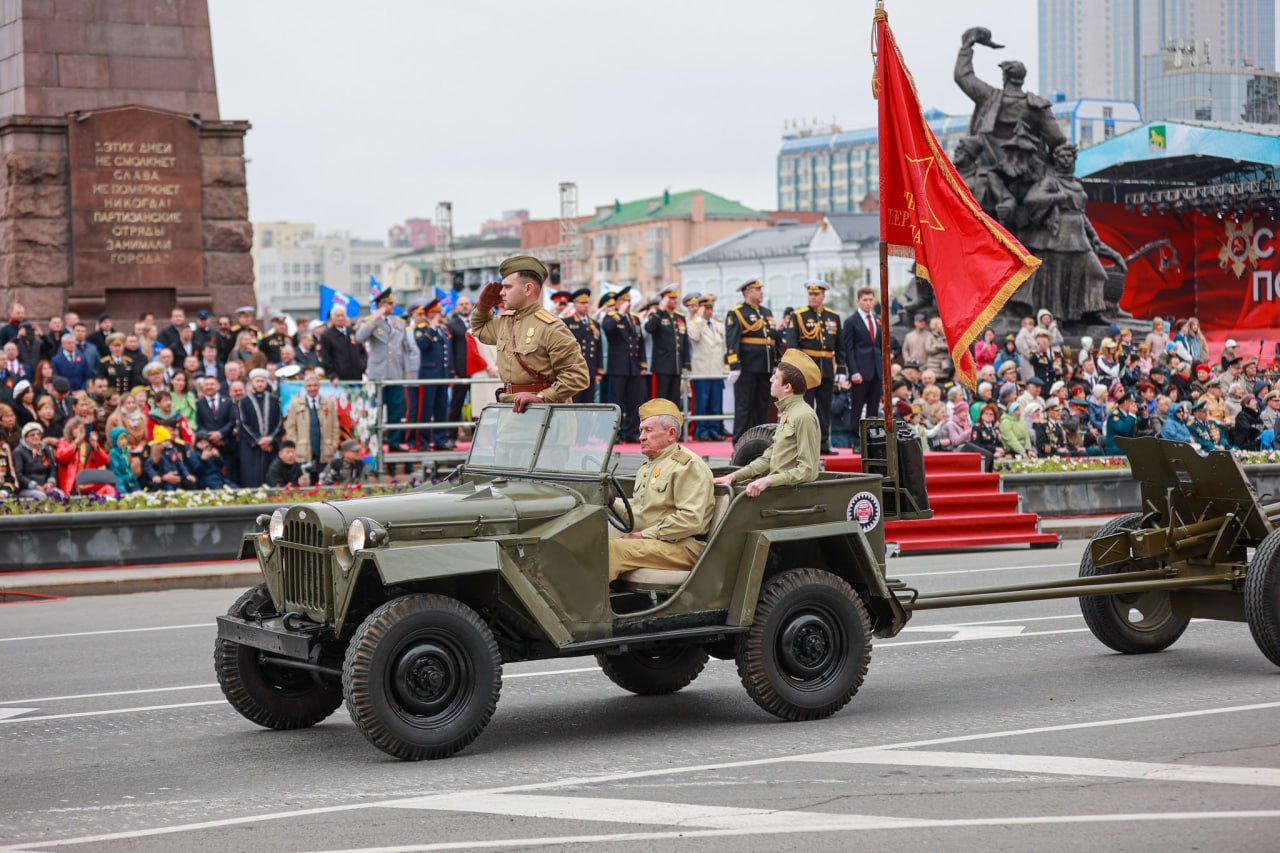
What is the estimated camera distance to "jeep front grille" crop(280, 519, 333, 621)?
8547mm

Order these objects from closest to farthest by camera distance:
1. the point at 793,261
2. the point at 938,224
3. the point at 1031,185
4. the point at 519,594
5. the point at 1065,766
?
the point at 1065,766 < the point at 519,594 < the point at 938,224 < the point at 1031,185 < the point at 793,261

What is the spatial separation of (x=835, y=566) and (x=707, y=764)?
6.36ft

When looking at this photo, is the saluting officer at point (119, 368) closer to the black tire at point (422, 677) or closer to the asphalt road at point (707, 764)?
the asphalt road at point (707, 764)

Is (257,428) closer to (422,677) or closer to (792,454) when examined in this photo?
(792,454)

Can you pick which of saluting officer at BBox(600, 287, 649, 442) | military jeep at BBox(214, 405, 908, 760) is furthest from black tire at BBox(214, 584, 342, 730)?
saluting officer at BBox(600, 287, 649, 442)

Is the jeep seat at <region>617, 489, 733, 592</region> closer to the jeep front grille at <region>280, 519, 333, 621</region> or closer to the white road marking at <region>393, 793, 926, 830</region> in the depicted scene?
the jeep front grille at <region>280, 519, 333, 621</region>

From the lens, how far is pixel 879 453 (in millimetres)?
10555

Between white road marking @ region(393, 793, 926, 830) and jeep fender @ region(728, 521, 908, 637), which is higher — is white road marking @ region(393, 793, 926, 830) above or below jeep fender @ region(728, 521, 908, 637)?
below

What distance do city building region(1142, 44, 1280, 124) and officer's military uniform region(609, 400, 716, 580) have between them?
180 feet

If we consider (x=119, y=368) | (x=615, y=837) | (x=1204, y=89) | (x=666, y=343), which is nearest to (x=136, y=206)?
(x=119, y=368)

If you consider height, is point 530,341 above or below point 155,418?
above

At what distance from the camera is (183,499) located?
18.4 meters

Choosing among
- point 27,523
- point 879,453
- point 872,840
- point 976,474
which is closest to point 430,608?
point 872,840

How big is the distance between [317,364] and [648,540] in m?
13.1
